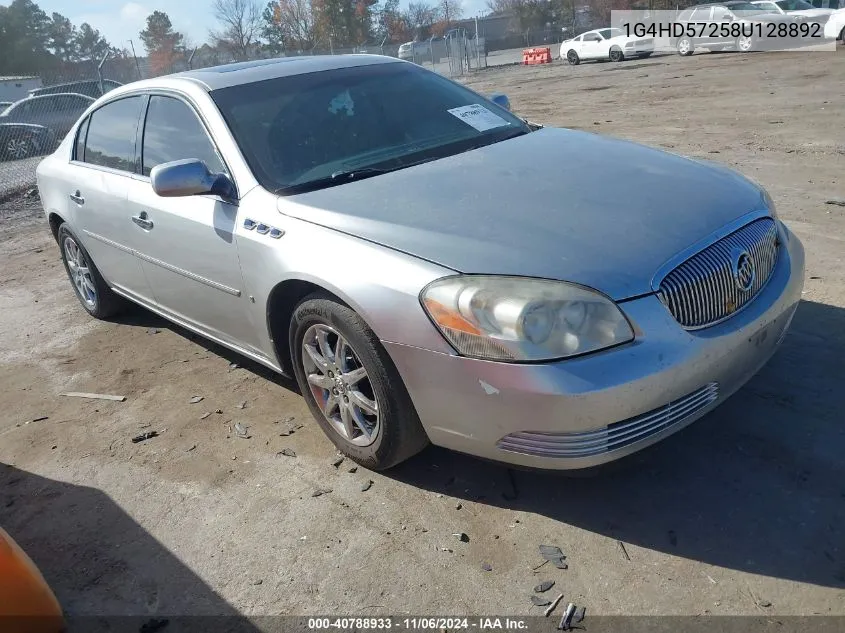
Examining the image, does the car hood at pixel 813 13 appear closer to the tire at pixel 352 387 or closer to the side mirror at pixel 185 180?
the side mirror at pixel 185 180

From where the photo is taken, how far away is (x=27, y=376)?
483cm

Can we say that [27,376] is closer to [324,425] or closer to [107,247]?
[107,247]

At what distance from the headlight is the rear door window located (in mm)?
2729

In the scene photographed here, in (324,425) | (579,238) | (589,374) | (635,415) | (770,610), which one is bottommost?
(770,610)

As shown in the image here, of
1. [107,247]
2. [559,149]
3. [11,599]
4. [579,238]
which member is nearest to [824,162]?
[559,149]

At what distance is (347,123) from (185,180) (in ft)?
2.88

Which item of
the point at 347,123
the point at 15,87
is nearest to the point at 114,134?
the point at 347,123

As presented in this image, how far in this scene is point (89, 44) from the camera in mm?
73188

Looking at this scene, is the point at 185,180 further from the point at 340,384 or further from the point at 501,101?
the point at 501,101

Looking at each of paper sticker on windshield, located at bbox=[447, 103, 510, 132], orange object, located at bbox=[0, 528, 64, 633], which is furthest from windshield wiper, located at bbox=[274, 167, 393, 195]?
orange object, located at bbox=[0, 528, 64, 633]

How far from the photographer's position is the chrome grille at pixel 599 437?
8.00 ft

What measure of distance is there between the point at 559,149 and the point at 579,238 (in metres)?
1.13

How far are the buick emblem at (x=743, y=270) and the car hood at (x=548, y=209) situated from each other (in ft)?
0.50

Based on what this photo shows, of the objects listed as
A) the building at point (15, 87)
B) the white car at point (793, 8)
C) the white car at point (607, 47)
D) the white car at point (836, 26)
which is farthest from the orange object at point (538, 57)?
the building at point (15, 87)
